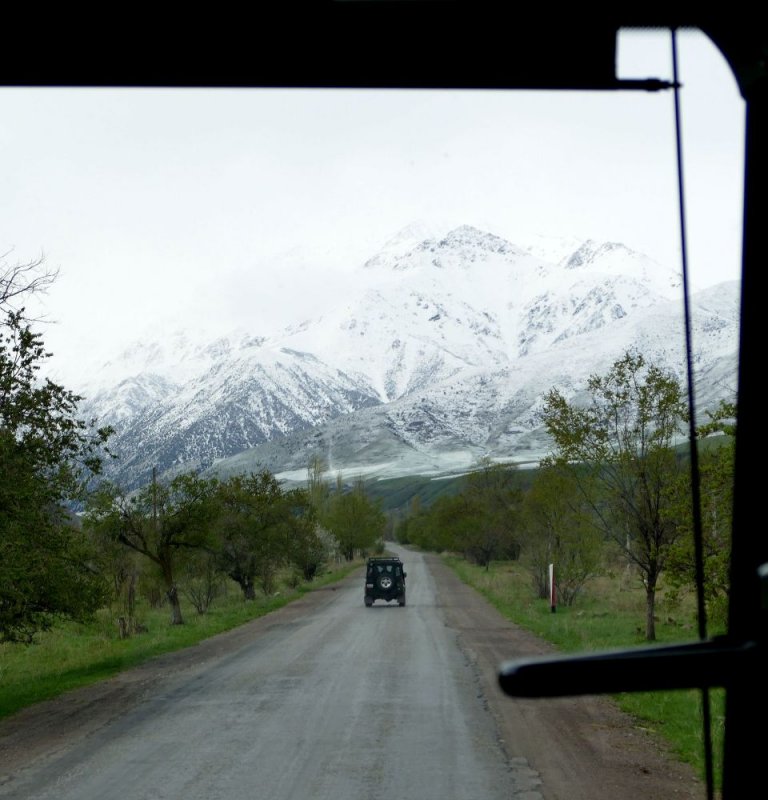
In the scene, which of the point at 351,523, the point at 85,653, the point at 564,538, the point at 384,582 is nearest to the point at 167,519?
the point at 384,582

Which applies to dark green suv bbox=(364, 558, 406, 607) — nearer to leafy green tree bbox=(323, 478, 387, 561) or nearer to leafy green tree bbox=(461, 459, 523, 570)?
leafy green tree bbox=(461, 459, 523, 570)

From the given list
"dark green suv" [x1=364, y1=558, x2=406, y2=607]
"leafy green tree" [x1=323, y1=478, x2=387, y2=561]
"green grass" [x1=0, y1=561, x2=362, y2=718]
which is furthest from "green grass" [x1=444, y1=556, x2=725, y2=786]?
"leafy green tree" [x1=323, y1=478, x2=387, y2=561]

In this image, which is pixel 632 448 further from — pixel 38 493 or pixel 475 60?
pixel 475 60

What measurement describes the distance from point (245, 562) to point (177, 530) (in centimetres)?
1155

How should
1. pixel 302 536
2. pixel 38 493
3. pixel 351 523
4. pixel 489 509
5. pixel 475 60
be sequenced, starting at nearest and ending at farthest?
pixel 475 60, pixel 38 493, pixel 302 536, pixel 489 509, pixel 351 523

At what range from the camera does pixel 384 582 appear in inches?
1575

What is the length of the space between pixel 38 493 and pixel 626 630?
48.5 feet

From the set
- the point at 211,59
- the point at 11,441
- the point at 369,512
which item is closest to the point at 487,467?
the point at 369,512

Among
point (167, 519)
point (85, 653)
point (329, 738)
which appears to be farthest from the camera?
point (167, 519)

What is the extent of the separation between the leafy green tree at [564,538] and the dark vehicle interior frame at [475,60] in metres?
30.8

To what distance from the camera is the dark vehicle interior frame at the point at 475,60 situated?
143 cm

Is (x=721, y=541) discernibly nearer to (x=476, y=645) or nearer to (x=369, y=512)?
(x=476, y=645)

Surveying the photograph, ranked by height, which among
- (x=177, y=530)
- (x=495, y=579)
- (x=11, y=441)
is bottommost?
(x=495, y=579)

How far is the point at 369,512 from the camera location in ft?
355
